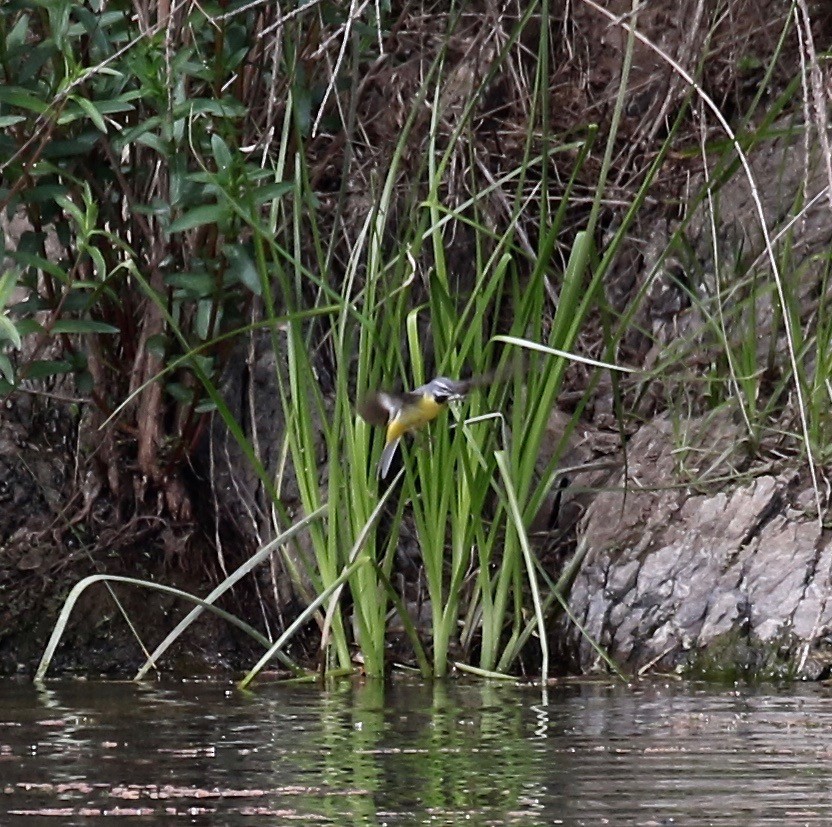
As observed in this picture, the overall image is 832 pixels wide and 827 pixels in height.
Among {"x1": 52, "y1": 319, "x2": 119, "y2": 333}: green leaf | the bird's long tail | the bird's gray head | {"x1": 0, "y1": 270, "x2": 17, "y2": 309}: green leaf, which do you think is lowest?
the bird's long tail

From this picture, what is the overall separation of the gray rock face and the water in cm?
33

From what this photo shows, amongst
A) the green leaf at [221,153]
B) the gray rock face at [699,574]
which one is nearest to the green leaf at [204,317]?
the green leaf at [221,153]

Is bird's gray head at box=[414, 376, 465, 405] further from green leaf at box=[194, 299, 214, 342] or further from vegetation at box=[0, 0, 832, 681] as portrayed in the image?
green leaf at box=[194, 299, 214, 342]

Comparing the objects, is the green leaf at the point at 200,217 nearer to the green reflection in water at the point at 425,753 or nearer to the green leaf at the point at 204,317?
the green leaf at the point at 204,317

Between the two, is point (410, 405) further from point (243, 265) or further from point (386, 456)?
point (243, 265)

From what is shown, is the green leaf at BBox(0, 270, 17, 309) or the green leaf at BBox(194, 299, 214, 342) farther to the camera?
the green leaf at BBox(194, 299, 214, 342)

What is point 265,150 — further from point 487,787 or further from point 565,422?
Answer: point 487,787

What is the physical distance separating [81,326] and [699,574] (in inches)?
69.1

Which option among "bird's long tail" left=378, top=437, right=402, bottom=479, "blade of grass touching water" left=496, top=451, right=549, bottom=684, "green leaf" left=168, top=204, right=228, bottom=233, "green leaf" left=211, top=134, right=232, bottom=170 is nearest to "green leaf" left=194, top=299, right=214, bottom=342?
"green leaf" left=168, top=204, right=228, bottom=233

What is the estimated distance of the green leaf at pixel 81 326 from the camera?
4471mm

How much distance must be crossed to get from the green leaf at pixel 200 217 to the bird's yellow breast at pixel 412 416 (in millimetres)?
861

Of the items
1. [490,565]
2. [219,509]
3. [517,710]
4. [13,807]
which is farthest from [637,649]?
[13,807]

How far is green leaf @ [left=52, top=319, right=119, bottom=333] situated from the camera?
4471mm

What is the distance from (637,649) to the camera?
14.9ft
